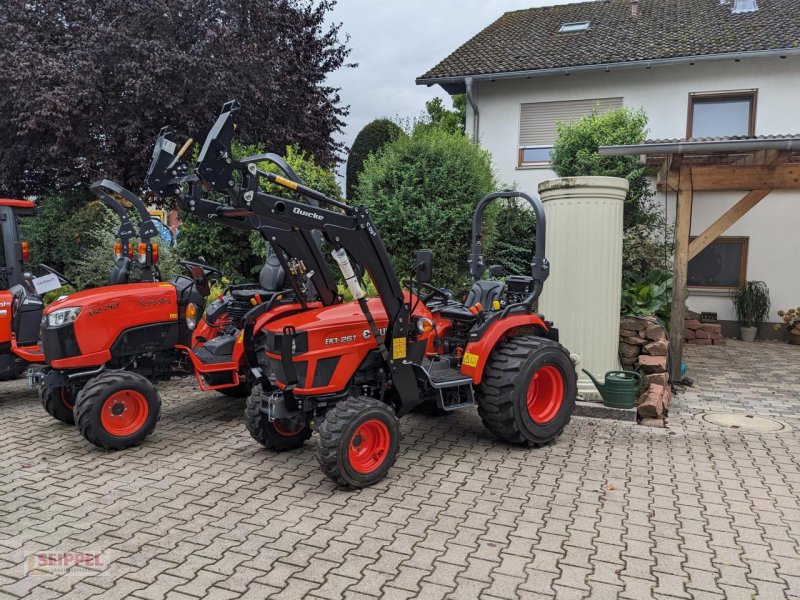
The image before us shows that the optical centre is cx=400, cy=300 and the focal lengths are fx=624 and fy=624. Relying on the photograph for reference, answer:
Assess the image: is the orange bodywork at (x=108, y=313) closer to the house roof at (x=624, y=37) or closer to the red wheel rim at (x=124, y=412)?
the red wheel rim at (x=124, y=412)

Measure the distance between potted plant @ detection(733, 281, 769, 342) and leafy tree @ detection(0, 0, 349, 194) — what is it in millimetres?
9699

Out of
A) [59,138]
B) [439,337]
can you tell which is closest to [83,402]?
[439,337]

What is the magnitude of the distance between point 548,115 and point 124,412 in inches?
425

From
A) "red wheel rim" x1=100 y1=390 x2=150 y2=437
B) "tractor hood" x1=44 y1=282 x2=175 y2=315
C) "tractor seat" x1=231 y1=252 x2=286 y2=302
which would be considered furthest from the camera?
"tractor seat" x1=231 y1=252 x2=286 y2=302

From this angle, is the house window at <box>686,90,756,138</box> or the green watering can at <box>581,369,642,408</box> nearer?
the green watering can at <box>581,369,642,408</box>

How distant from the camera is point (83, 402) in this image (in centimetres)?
467

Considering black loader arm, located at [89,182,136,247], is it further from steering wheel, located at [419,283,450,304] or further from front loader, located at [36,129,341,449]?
steering wheel, located at [419,283,450,304]

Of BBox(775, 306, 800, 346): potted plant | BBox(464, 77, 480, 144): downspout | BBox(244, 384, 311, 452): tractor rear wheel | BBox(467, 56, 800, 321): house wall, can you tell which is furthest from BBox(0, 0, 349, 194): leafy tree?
BBox(775, 306, 800, 346): potted plant

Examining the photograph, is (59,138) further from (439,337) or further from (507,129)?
(439,337)

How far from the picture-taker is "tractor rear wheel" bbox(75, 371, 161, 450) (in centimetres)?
467

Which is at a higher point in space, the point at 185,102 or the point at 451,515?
the point at 185,102

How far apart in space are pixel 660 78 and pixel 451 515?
11.3 meters

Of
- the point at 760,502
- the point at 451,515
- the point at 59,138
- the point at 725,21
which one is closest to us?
the point at 451,515

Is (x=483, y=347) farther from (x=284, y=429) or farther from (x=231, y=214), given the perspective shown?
(x=231, y=214)
